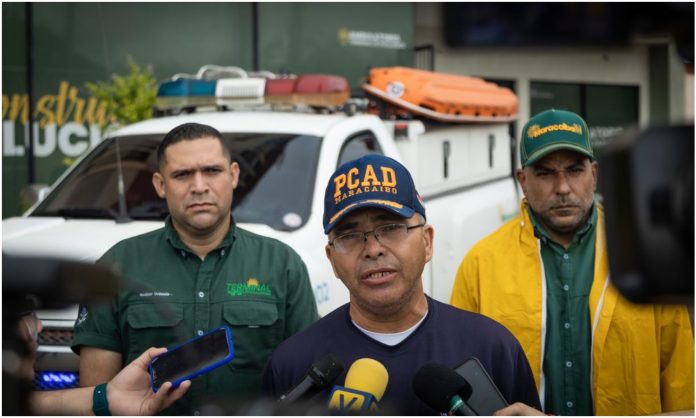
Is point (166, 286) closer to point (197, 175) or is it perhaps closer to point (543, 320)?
point (197, 175)

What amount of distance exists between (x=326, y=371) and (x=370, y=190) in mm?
592

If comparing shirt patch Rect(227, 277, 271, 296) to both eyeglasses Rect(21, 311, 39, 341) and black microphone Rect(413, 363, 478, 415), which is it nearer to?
black microphone Rect(413, 363, 478, 415)

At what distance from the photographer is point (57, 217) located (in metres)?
5.19

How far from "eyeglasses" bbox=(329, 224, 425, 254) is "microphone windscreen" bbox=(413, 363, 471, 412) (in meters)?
0.52

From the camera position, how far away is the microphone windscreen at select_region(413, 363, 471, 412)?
2.03 meters

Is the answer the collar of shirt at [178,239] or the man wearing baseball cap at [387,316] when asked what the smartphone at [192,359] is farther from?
the collar of shirt at [178,239]

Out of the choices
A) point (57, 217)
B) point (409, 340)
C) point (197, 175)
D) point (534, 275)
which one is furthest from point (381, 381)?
point (57, 217)

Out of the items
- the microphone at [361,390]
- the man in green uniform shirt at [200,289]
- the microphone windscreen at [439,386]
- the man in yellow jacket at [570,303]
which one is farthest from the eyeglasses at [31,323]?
the man in yellow jacket at [570,303]

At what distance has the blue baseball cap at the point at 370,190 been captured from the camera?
2.53 m

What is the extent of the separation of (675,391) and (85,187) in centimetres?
364

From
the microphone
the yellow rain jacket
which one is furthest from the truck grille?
the microphone

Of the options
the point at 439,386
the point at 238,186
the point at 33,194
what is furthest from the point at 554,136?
the point at 33,194

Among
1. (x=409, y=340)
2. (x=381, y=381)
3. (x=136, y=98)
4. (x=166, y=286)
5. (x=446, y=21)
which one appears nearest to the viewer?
(x=446, y=21)

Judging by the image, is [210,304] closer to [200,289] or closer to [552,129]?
[200,289]
